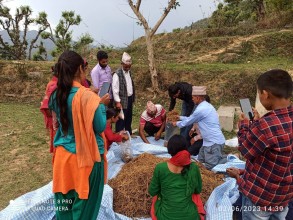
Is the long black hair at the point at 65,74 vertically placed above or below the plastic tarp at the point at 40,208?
above

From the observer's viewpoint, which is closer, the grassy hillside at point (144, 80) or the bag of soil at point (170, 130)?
the grassy hillside at point (144, 80)

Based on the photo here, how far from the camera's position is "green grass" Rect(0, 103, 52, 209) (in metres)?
3.87

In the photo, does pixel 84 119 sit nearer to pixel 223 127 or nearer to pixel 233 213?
pixel 233 213

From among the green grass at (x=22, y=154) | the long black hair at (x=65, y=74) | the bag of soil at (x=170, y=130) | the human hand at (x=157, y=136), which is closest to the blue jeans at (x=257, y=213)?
the long black hair at (x=65, y=74)

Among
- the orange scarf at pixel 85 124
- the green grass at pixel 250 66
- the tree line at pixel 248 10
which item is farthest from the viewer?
the tree line at pixel 248 10

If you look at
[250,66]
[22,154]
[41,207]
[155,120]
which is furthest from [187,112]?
[250,66]

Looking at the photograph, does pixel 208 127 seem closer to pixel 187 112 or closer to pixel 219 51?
pixel 187 112

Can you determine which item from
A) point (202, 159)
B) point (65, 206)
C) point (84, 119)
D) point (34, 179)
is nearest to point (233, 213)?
point (202, 159)

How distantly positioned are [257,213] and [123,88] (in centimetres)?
316

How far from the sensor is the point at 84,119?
6.77 feet

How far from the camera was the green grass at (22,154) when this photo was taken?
387cm

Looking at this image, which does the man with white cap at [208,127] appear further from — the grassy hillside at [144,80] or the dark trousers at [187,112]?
the grassy hillside at [144,80]

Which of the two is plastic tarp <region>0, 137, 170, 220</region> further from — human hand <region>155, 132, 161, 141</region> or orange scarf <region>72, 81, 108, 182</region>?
human hand <region>155, 132, 161, 141</region>

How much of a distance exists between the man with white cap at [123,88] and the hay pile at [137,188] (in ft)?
5.06
